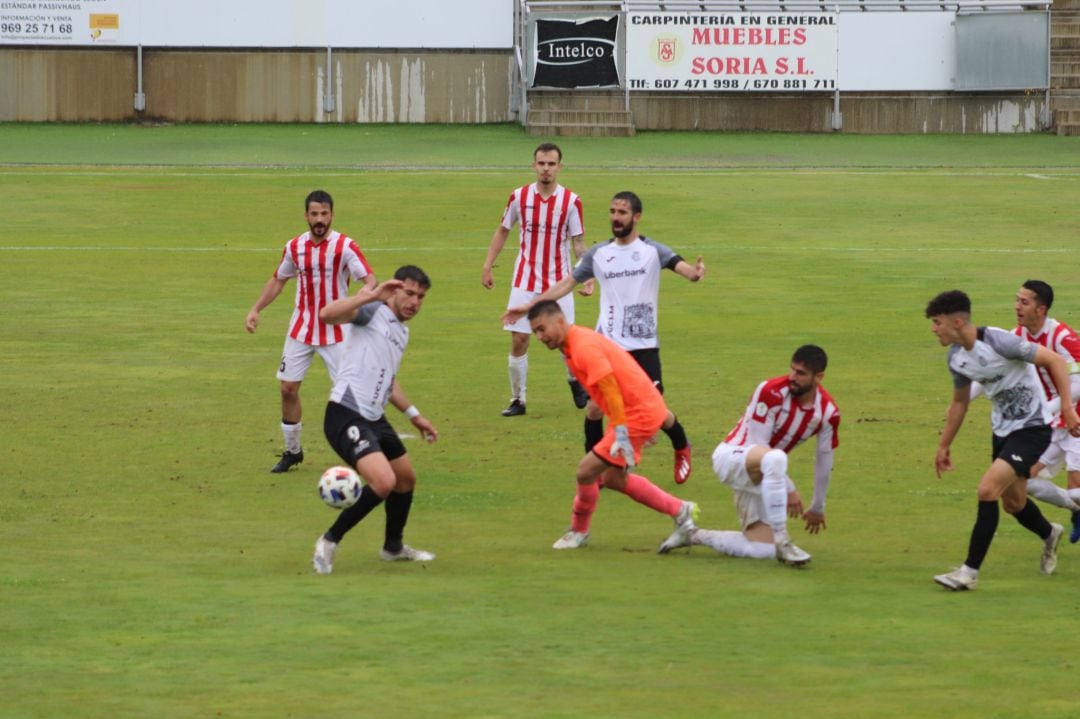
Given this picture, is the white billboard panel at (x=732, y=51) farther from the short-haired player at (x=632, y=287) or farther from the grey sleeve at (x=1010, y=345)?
the grey sleeve at (x=1010, y=345)

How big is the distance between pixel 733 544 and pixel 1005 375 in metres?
2.13

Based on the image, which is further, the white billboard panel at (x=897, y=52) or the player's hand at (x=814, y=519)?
the white billboard panel at (x=897, y=52)

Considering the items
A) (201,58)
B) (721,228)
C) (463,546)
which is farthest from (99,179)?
(463,546)

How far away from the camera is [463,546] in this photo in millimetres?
12734

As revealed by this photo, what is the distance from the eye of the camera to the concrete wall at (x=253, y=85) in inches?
1855

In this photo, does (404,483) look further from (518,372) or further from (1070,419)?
(518,372)

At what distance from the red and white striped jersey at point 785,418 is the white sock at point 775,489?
349 millimetres

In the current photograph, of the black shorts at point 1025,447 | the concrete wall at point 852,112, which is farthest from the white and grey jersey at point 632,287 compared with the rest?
the concrete wall at point 852,112

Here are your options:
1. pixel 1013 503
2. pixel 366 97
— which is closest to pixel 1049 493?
pixel 1013 503

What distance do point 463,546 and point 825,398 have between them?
271cm

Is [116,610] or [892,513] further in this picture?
[892,513]

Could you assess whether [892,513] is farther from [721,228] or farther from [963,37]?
[963,37]

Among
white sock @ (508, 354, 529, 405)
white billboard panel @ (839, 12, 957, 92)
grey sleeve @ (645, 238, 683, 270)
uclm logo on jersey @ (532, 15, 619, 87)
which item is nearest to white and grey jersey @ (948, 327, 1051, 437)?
grey sleeve @ (645, 238, 683, 270)

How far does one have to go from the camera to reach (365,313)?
40.1 ft
